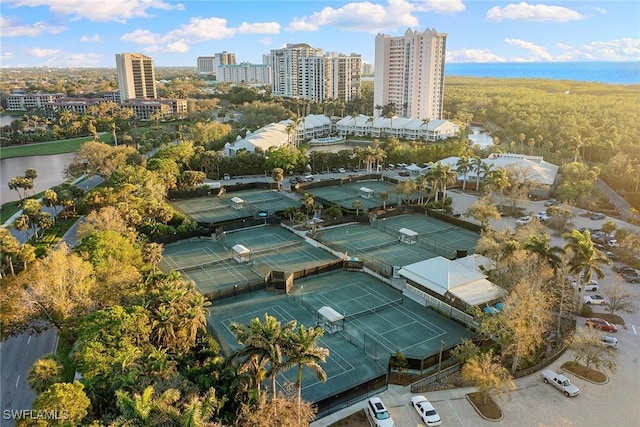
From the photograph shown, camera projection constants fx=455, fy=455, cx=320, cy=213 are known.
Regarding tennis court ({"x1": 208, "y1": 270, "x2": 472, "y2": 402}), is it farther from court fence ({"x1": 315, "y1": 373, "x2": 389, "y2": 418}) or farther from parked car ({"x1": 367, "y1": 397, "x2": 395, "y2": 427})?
parked car ({"x1": 367, "y1": 397, "x2": 395, "y2": 427})

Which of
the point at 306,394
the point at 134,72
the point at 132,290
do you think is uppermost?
the point at 134,72

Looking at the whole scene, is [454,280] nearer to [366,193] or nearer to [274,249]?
[274,249]

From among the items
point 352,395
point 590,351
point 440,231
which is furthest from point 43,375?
point 440,231

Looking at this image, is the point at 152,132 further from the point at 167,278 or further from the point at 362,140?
the point at 167,278

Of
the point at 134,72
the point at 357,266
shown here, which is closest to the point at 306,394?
the point at 357,266

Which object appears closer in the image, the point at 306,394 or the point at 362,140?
the point at 306,394

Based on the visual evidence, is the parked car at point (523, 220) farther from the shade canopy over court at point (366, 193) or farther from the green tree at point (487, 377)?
the green tree at point (487, 377)

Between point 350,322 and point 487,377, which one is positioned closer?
point 487,377
